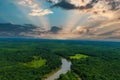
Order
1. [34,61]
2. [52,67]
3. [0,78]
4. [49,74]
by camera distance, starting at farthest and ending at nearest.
Answer: 1. [34,61]
2. [52,67]
3. [49,74]
4. [0,78]

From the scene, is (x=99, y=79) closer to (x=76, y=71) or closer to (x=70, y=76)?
(x=70, y=76)

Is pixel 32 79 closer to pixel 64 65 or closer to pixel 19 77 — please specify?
pixel 19 77

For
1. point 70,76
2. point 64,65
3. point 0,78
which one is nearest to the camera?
point 0,78

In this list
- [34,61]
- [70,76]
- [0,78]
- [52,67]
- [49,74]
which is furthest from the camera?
[34,61]

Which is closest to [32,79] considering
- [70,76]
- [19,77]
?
[19,77]

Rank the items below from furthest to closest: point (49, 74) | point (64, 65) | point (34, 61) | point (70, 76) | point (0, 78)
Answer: point (34, 61)
point (64, 65)
point (49, 74)
point (70, 76)
point (0, 78)

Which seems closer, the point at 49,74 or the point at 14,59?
the point at 49,74

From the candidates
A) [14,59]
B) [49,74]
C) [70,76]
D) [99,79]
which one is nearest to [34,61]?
[14,59]

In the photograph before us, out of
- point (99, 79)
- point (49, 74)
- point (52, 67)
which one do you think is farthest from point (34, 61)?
point (99, 79)

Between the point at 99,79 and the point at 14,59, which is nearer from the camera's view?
the point at 99,79
